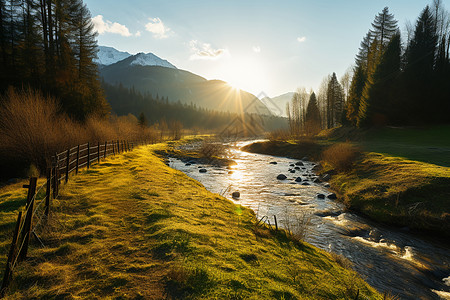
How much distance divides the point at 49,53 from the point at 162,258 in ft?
111

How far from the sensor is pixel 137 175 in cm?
1284

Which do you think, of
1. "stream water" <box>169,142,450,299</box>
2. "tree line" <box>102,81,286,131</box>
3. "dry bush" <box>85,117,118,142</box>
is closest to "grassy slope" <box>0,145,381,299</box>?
"stream water" <box>169,142,450,299</box>

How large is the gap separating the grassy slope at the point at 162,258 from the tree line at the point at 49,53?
A: 22209 mm

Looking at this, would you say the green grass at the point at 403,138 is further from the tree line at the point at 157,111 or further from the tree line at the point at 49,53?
the tree line at the point at 157,111

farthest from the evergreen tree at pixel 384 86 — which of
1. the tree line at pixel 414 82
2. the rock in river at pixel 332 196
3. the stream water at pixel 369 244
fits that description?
the rock in river at pixel 332 196

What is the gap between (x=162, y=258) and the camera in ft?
15.2

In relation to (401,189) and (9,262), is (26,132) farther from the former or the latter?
(401,189)

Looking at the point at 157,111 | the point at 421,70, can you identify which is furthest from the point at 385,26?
the point at 157,111

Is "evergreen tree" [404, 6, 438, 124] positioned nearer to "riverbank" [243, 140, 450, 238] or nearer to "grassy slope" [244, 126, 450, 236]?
"grassy slope" [244, 126, 450, 236]

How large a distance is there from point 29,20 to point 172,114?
Answer: 4652 inches

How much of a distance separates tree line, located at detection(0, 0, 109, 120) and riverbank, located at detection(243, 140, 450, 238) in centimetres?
3023

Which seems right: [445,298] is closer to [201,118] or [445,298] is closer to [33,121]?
[33,121]

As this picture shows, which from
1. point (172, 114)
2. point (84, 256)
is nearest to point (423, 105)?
point (84, 256)

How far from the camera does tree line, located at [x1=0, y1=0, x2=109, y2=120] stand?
2344cm
